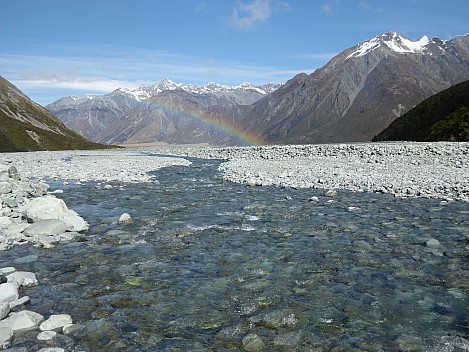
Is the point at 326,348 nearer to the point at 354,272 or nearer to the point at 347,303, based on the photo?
the point at 347,303

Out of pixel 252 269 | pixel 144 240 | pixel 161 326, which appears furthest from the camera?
pixel 144 240

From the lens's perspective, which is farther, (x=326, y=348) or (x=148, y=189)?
(x=148, y=189)

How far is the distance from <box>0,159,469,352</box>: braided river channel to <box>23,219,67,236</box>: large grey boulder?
3.04ft

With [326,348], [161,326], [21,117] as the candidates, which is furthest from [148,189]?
[21,117]

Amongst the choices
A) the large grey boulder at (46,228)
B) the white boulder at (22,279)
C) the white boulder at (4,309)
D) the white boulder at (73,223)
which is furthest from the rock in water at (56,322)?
the white boulder at (73,223)

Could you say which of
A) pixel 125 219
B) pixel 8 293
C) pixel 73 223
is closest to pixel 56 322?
pixel 8 293

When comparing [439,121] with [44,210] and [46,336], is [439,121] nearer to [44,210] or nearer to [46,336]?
[44,210]

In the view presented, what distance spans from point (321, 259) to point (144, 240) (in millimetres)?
5359

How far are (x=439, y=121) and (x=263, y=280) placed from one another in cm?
7067

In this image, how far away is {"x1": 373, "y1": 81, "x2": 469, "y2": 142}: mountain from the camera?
5775 centimetres

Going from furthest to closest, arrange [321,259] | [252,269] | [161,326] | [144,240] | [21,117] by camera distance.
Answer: [21,117] → [144,240] → [321,259] → [252,269] → [161,326]

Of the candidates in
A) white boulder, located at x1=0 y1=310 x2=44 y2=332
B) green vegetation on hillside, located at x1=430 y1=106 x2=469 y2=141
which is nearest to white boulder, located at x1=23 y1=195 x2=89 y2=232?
white boulder, located at x1=0 y1=310 x2=44 y2=332

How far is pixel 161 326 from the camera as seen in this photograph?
6469mm

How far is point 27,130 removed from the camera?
6132 inches
